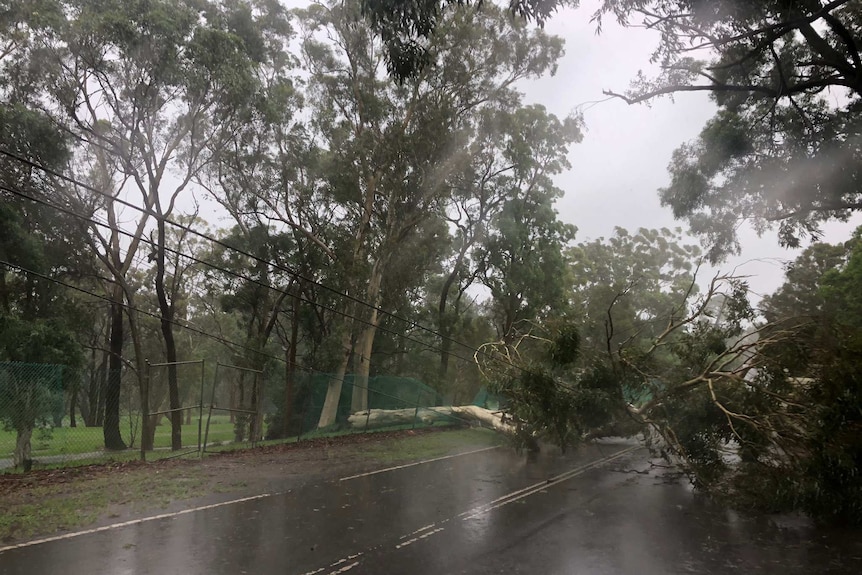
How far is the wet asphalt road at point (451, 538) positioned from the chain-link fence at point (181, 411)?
15.6 ft

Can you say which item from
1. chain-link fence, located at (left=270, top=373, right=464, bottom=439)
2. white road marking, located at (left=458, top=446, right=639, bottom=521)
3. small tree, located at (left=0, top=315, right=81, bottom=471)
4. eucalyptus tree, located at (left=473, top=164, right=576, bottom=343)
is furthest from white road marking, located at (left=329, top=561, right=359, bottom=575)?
eucalyptus tree, located at (left=473, top=164, right=576, bottom=343)

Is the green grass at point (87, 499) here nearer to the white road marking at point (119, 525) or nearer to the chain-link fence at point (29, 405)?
the white road marking at point (119, 525)

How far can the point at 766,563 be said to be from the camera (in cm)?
658

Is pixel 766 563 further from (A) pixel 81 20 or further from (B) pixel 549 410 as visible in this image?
(A) pixel 81 20

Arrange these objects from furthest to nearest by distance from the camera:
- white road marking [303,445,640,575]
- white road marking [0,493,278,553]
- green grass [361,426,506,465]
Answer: green grass [361,426,506,465]
white road marking [303,445,640,575]
white road marking [0,493,278,553]

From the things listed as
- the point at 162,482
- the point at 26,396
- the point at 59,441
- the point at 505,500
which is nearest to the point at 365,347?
the point at 59,441

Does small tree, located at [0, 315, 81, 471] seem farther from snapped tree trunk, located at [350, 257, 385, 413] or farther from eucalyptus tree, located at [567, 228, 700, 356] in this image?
eucalyptus tree, located at [567, 228, 700, 356]

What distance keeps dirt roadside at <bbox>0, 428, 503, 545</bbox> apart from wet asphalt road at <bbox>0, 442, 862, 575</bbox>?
0.68m

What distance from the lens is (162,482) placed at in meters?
10.0

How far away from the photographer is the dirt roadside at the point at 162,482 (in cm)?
753

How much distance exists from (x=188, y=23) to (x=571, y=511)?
15.4m

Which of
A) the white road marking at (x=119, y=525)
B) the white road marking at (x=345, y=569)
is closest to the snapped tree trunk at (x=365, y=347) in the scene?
the white road marking at (x=119, y=525)

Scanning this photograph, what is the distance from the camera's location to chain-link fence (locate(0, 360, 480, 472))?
10.9m

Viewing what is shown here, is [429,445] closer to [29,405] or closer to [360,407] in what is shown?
[360,407]
